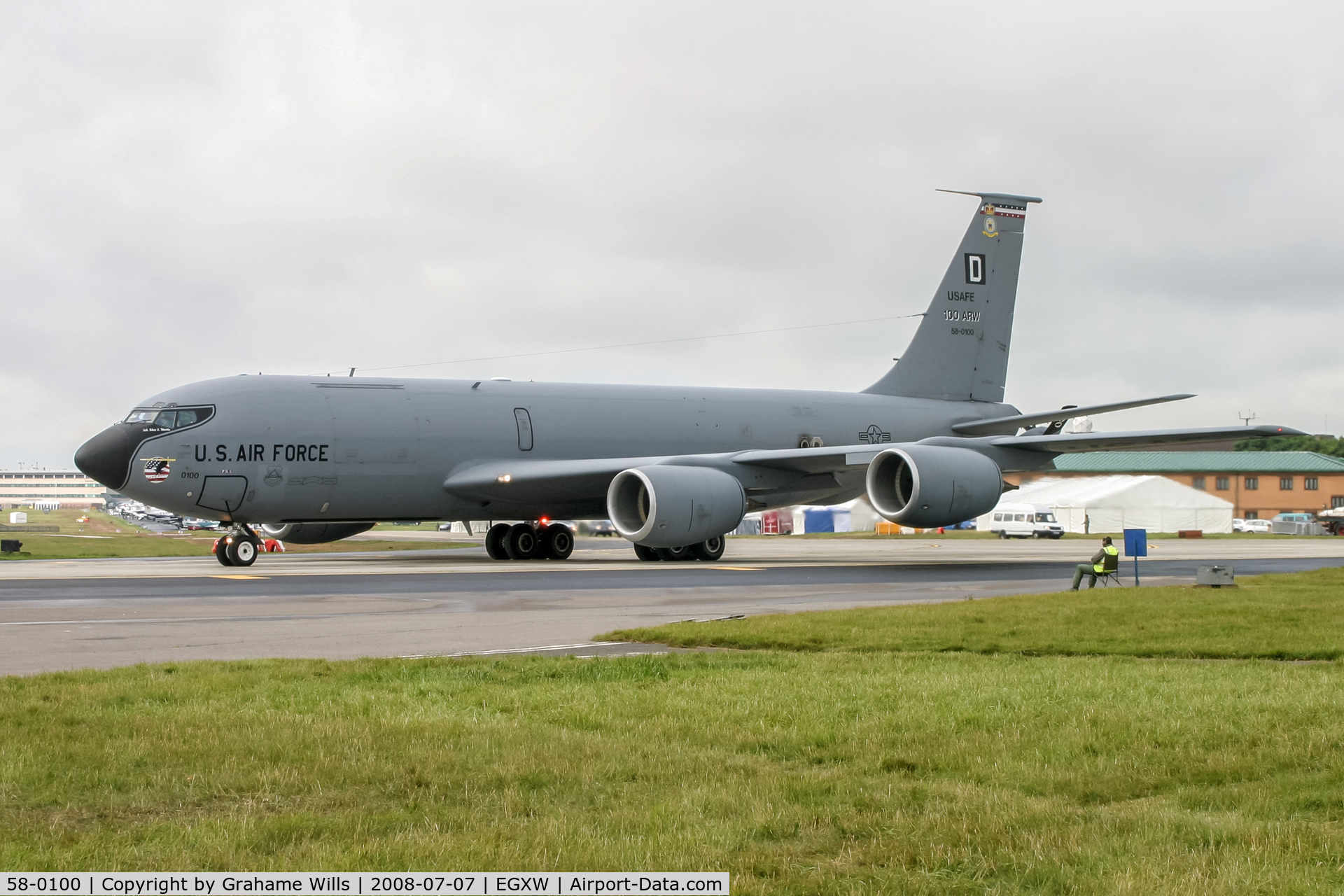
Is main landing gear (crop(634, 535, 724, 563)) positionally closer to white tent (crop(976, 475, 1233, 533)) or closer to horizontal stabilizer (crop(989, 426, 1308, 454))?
horizontal stabilizer (crop(989, 426, 1308, 454))

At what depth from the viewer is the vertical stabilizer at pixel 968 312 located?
3581 centimetres

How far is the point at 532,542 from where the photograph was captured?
30.8 metres

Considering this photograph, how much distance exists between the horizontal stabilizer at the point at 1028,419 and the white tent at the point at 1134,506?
98.7 feet

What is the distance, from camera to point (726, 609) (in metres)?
16.2

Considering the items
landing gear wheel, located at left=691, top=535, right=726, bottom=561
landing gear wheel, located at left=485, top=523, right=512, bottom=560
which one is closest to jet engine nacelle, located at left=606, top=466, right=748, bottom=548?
landing gear wheel, located at left=691, top=535, right=726, bottom=561

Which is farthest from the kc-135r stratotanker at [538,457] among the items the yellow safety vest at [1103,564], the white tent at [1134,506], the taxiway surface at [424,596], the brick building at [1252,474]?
the brick building at [1252,474]

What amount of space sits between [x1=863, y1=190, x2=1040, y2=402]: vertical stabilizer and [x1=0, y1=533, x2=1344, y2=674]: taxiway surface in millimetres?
6017

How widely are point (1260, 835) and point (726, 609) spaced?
11399 millimetres

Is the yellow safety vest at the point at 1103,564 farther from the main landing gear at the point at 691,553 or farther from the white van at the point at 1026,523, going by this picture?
the white van at the point at 1026,523

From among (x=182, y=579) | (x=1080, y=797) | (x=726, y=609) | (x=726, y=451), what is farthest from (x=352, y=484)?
(x=1080, y=797)

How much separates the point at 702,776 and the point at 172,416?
866 inches

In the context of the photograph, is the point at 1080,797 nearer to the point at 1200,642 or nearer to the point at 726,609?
the point at 1200,642

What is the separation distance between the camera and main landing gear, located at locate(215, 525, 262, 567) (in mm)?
25875
